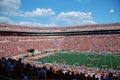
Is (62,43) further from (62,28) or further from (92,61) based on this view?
(92,61)

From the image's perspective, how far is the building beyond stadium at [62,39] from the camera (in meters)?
47.7

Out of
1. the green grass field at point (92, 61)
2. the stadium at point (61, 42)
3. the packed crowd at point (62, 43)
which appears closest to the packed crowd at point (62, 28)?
the stadium at point (61, 42)

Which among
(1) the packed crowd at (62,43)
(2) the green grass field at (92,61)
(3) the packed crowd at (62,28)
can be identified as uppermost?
(3) the packed crowd at (62,28)

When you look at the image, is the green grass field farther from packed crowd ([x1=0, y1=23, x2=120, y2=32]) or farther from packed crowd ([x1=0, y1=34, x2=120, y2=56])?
packed crowd ([x1=0, y1=23, x2=120, y2=32])

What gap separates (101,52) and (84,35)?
1448 cm

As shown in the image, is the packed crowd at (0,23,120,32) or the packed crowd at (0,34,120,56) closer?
the packed crowd at (0,34,120,56)

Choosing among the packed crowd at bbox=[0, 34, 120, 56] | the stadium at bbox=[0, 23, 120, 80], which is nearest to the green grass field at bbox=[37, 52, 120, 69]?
the stadium at bbox=[0, 23, 120, 80]

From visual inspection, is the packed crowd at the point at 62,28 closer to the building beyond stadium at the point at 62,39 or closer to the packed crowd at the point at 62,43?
the building beyond stadium at the point at 62,39

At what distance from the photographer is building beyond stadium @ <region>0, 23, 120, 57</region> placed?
4769 cm

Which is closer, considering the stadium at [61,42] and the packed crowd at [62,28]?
the stadium at [61,42]

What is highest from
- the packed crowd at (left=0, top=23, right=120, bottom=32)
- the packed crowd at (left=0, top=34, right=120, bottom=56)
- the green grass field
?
the packed crowd at (left=0, top=23, right=120, bottom=32)

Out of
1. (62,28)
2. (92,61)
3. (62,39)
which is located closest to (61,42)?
(62,39)

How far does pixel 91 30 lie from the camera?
59812 millimetres

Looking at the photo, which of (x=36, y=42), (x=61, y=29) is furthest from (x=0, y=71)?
(x=61, y=29)
